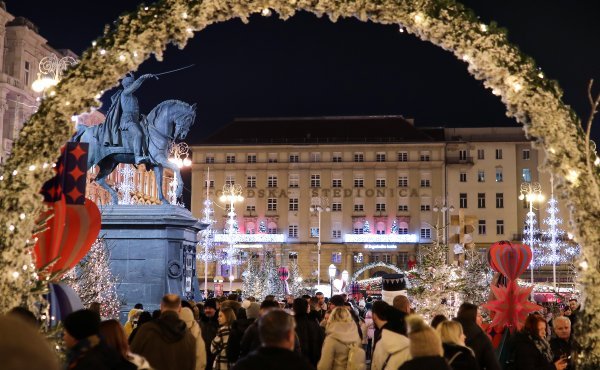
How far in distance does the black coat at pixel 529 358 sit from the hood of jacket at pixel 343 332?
1.57 metres

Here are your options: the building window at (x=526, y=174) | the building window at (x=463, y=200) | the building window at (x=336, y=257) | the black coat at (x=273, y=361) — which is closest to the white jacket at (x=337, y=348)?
the black coat at (x=273, y=361)

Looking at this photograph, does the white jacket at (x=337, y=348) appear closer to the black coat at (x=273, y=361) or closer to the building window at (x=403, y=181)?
the black coat at (x=273, y=361)

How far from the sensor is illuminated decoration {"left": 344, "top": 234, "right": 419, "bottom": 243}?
89.6 m

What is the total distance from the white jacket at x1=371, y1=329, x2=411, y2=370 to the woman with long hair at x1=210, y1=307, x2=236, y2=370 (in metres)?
2.06

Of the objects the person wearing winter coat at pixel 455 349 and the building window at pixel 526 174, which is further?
the building window at pixel 526 174

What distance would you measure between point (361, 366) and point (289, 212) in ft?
276

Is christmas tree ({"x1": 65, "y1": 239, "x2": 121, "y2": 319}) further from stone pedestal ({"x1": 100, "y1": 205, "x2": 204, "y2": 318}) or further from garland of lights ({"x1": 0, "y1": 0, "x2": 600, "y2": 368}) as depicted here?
garland of lights ({"x1": 0, "y1": 0, "x2": 600, "y2": 368})

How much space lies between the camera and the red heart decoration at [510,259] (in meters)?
17.0

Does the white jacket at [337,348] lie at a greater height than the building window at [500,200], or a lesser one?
lesser

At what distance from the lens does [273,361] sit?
4488mm

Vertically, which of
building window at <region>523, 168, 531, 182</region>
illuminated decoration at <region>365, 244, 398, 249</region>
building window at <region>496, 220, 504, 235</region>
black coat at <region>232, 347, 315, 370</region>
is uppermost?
building window at <region>523, 168, 531, 182</region>

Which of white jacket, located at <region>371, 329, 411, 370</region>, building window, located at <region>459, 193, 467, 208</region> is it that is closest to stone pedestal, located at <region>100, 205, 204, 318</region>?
white jacket, located at <region>371, 329, 411, 370</region>

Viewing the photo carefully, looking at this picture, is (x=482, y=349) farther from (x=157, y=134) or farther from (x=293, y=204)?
(x=293, y=204)

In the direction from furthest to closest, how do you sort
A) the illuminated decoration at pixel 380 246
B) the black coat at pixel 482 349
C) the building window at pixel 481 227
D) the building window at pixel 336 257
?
the building window at pixel 481 227
the building window at pixel 336 257
the illuminated decoration at pixel 380 246
the black coat at pixel 482 349
